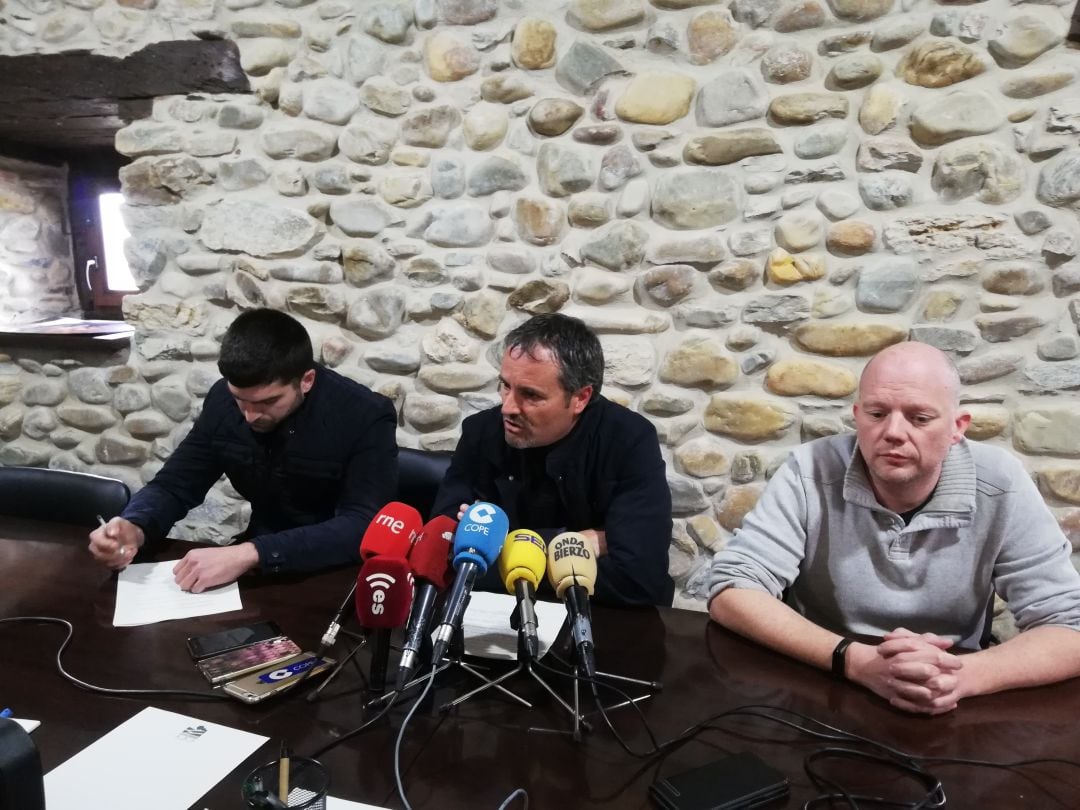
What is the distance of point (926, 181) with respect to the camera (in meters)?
2.00

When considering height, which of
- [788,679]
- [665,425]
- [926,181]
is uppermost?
[926,181]

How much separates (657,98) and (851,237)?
27.7 inches

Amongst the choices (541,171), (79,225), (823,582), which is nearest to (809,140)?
(541,171)

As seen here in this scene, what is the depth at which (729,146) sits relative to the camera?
2.12 metres

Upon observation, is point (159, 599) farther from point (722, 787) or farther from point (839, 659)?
point (839, 659)

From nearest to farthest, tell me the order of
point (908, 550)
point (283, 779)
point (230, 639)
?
point (283, 779) < point (230, 639) < point (908, 550)

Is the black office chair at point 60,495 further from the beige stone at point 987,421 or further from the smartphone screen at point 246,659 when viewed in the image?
the beige stone at point 987,421

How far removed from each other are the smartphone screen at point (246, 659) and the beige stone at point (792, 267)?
163 centimetres

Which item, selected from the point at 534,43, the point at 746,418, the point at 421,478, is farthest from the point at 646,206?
the point at 421,478

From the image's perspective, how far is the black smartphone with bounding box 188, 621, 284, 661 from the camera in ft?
4.17

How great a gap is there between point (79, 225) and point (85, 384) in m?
0.85

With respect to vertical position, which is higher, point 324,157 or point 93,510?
point 324,157

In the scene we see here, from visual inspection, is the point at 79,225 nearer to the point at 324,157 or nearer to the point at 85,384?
the point at 85,384

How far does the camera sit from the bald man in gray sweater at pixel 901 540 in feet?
4.39
